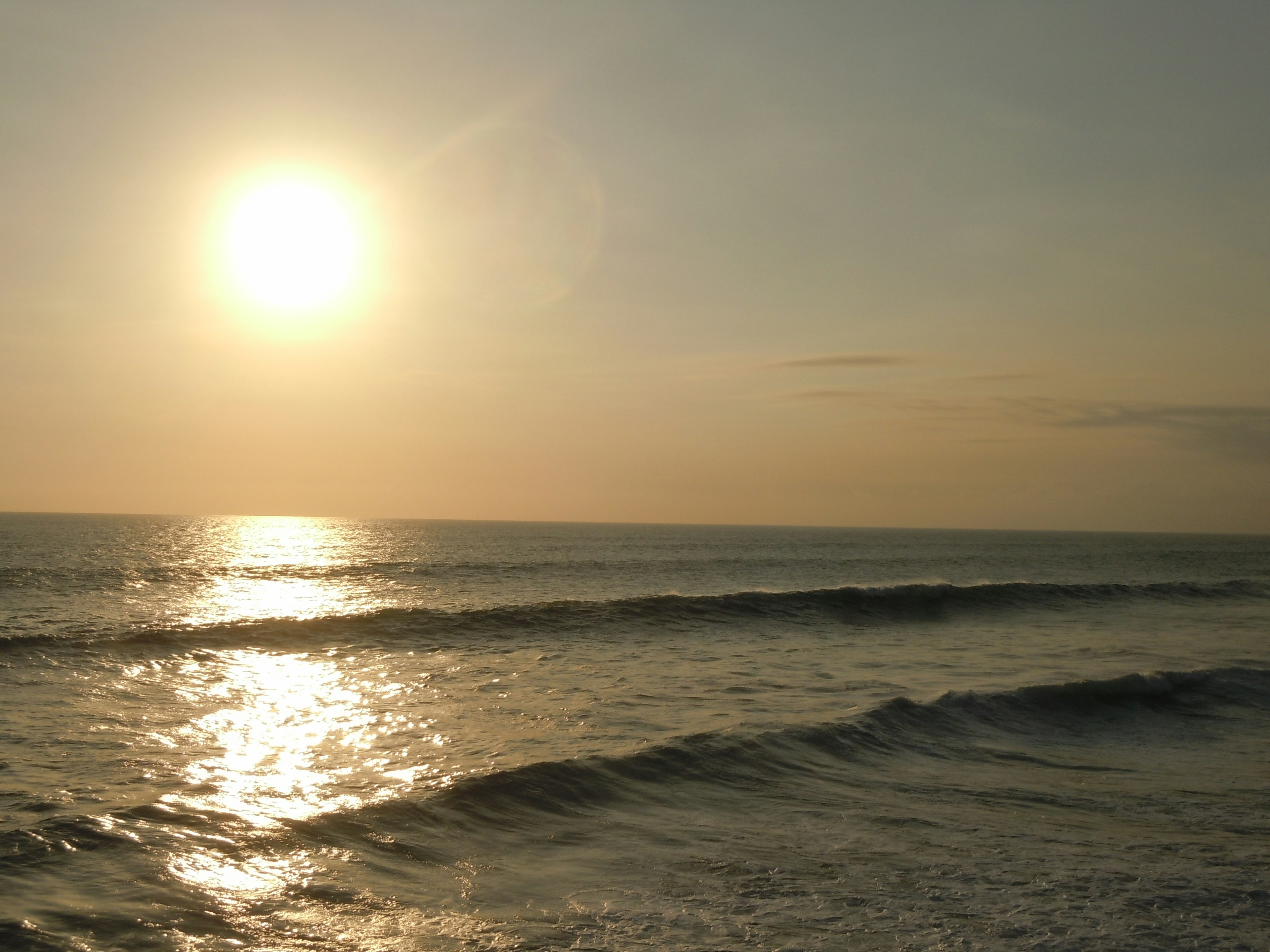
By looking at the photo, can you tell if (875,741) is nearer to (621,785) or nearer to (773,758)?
(773,758)

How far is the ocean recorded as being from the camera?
7.61 m

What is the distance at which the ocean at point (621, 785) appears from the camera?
7.61m

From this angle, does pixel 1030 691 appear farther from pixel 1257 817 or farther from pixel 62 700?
pixel 62 700

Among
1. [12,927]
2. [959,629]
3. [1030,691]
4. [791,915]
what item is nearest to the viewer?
[12,927]

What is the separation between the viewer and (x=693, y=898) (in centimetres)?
803

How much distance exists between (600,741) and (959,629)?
74.3 feet

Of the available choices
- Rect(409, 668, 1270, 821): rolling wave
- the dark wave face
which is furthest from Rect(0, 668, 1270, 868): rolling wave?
the dark wave face

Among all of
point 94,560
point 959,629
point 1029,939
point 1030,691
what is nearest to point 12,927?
point 1029,939

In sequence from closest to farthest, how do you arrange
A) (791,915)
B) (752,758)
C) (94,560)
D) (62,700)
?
(791,915), (752,758), (62,700), (94,560)

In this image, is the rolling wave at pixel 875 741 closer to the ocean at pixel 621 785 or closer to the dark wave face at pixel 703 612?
the ocean at pixel 621 785

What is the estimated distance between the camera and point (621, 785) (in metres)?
12.0

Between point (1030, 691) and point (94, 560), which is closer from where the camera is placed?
point (1030, 691)

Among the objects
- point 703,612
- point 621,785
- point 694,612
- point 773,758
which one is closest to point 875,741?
point 773,758

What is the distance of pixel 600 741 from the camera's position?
14133 millimetres
